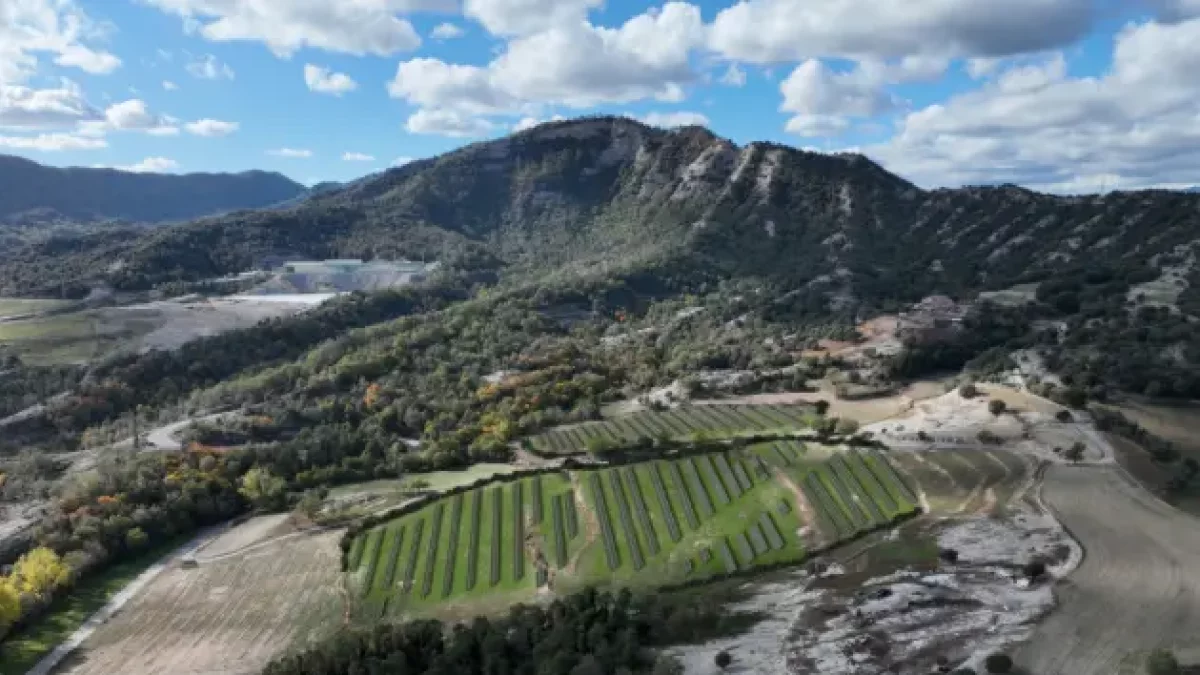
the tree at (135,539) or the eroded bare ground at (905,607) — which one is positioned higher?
the eroded bare ground at (905,607)

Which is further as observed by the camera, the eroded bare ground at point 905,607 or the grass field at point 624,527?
the grass field at point 624,527

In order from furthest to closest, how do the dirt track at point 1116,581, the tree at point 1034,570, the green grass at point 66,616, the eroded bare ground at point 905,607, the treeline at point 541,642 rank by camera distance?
the green grass at point 66,616 → the tree at point 1034,570 → the treeline at point 541,642 → the eroded bare ground at point 905,607 → the dirt track at point 1116,581

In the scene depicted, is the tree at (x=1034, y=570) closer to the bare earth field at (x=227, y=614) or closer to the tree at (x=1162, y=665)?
the tree at (x=1162, y=665)

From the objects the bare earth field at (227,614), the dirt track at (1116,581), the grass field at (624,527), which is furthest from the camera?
the grass field at (624,527)

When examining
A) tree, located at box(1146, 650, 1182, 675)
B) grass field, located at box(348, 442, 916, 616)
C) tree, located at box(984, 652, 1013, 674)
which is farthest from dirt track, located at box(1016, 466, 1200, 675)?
grass field, located at box(348, 442, 916, 616)

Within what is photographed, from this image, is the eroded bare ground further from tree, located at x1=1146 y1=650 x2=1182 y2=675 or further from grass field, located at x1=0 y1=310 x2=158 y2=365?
grass field, located at x1=0 y1=310 x2=158 y2=365

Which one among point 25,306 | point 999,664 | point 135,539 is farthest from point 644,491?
point 25,306

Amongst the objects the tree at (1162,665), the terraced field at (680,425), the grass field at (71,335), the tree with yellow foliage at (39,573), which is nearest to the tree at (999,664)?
the tree at (1162,665)
